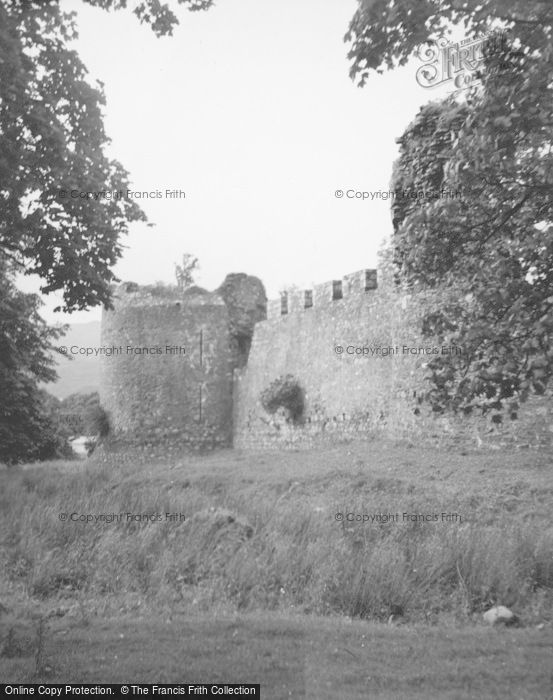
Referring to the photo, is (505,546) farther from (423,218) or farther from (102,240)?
(102,240)

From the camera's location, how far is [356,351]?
20078 mm

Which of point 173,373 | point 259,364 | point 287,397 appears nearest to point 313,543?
point 287,397

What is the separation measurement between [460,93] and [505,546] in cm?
598

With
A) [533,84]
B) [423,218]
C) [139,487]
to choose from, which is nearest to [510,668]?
[423,218]

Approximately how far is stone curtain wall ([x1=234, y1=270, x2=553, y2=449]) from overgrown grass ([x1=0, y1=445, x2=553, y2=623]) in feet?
2.73

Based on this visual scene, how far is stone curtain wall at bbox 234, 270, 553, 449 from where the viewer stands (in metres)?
14.6

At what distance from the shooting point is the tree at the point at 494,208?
6500mm

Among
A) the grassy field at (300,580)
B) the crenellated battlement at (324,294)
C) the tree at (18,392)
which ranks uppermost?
the crenellated battlement at (324,294)

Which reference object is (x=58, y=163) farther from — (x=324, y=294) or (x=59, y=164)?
(x=324, y=294)

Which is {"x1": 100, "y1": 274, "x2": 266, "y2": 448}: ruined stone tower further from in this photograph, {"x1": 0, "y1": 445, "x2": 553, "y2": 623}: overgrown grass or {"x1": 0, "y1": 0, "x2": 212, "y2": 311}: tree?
{"x1": 0, "y1": 0, "x2": 212, "y2": 311}: tree

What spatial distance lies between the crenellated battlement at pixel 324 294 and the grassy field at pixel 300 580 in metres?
6.52

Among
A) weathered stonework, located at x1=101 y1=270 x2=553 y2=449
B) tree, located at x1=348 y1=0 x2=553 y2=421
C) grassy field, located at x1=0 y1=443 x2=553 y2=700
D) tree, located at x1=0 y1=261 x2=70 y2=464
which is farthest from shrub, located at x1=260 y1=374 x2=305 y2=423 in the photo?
tree, located at x1=348 y1=0 x2=553 y2=421

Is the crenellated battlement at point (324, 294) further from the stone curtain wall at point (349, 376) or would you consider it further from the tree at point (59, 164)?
the tree at point (59, 164)

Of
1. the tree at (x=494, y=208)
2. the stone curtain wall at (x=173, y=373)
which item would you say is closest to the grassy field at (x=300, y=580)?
the tree at (x=494, y=208)
